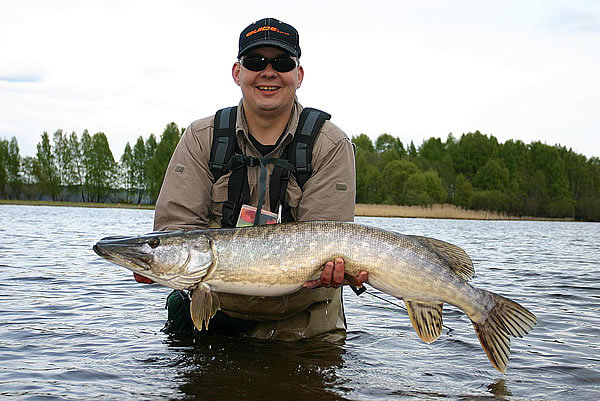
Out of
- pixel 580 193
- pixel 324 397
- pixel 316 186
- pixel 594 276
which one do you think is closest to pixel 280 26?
pixel 316 186

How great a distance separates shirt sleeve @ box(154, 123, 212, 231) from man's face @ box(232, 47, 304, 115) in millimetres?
494

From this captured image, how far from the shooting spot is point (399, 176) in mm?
60719

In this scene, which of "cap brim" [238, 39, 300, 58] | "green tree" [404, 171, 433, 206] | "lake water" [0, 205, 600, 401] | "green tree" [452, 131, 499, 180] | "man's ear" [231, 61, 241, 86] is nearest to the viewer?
"lake water" [0, 205, 600, 401]

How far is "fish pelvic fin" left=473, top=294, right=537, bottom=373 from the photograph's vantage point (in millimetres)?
3656

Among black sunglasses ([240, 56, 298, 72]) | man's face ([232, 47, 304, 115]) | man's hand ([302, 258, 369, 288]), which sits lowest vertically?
man's hand ([302, 258, 369, 288])

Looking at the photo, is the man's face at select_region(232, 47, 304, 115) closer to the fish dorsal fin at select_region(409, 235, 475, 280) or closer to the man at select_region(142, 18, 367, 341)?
the man at select_region(142, 18, 367, 341)

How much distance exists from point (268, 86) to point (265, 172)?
66cm

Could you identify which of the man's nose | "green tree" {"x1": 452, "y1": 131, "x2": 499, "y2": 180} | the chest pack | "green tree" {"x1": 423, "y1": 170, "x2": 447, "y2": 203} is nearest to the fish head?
the chest pack

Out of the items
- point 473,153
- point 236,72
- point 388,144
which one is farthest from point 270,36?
point 388,144

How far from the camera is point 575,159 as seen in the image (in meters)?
75.2

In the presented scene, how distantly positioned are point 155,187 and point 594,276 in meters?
52.4

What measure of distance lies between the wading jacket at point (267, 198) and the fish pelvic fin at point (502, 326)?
4.40ft

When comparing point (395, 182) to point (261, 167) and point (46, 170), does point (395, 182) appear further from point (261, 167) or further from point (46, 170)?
point (261, 167)

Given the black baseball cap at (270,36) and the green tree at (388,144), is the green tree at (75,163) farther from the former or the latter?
the black baseball cap at (270,36)
